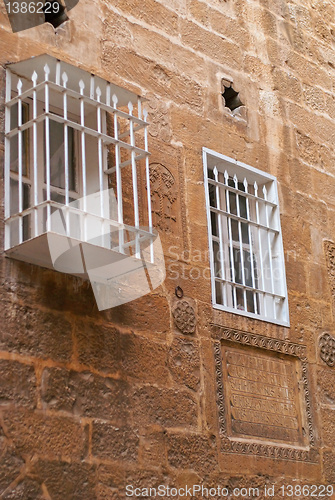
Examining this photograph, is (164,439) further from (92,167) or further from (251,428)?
(92,167)

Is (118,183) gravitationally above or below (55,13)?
below

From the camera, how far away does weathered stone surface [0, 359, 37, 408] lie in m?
4.35

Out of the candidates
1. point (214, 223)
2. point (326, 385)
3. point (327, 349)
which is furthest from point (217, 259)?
point (326, 385)

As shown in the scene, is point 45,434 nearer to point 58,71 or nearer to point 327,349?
point 58,71

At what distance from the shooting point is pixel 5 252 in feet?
15.1

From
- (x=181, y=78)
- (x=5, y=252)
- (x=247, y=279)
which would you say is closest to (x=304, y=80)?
(x=181, y=78)

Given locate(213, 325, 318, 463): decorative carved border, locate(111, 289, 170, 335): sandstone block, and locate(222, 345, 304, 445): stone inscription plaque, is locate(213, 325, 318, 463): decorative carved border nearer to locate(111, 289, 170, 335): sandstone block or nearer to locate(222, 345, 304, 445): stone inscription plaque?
locate(222, 345, 304, 445): stone inscription plaque

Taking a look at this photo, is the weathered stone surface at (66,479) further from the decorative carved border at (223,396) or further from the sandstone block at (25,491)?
the decorative carved border at (223,396)

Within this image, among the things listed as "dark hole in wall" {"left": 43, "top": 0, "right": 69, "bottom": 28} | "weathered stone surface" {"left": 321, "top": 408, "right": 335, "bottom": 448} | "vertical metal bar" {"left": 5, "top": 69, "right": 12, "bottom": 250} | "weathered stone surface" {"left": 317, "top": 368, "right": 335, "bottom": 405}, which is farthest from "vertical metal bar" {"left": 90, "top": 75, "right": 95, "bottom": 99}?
"weathered stone surface" {"left": 321, "top": 408, "right": 335, "bottom": 448}

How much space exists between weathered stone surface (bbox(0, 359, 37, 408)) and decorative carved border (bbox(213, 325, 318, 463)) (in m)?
1.40

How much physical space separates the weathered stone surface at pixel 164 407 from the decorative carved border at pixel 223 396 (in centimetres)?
27

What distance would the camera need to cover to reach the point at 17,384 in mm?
4402

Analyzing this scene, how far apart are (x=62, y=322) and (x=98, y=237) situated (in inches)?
20.2

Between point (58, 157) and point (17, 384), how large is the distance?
1.51 m
